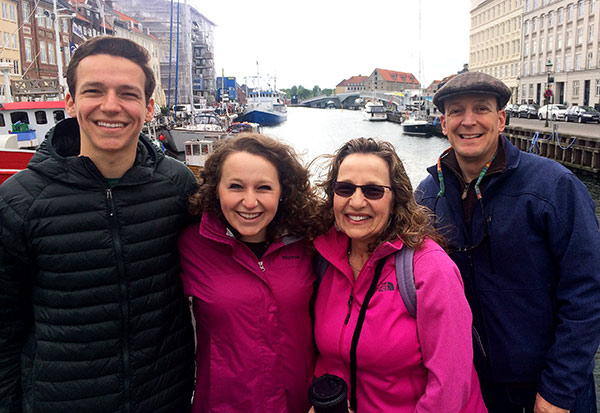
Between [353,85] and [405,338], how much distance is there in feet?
572

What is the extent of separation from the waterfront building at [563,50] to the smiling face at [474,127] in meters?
43.1

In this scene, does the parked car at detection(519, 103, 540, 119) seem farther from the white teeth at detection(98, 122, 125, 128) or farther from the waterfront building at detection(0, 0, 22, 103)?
the white teeth at detection(98, 122, 125, 128)

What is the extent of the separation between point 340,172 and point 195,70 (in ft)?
243

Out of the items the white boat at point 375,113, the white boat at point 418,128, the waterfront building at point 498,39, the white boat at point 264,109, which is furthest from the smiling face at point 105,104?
the white boat at point 375,113

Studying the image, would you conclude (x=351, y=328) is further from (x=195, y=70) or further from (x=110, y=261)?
(x=195, y=70)

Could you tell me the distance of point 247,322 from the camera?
225cm

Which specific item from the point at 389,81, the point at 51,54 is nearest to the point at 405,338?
the point at 51,54

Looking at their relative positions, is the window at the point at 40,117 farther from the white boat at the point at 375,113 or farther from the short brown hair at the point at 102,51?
the white boat at the point at 375,113

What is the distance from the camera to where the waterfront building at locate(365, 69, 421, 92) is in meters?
154

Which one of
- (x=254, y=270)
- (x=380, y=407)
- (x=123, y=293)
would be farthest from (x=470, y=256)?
(x=123, y=293)

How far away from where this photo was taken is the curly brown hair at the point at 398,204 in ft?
7.09

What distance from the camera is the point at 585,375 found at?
222 cm

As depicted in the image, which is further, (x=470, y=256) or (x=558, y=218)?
(x=470, y=256)

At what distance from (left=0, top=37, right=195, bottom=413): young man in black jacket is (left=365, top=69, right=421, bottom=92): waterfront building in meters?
157
